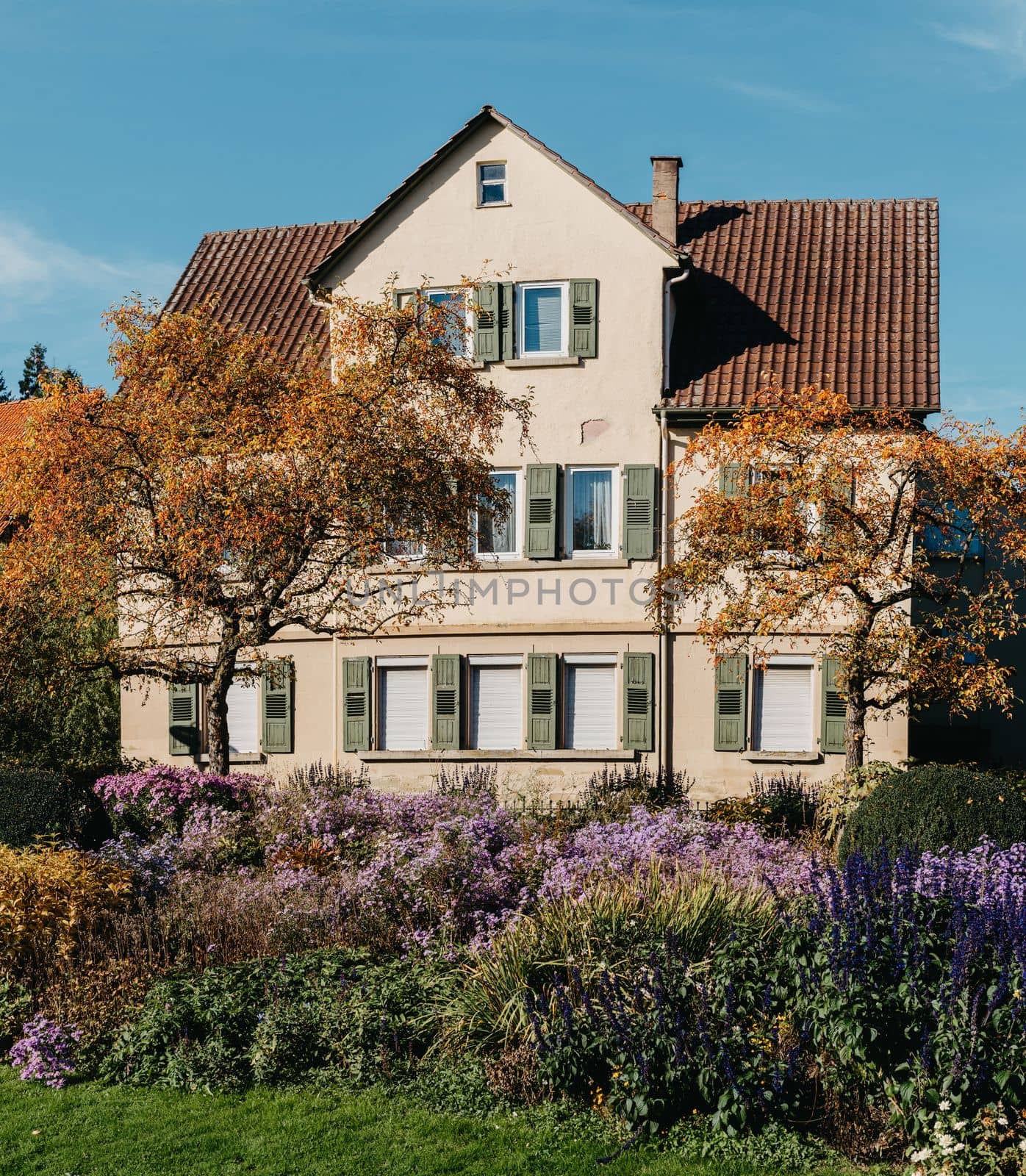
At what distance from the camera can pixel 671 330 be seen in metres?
24.0

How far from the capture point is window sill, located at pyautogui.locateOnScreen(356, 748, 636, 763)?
915 inches

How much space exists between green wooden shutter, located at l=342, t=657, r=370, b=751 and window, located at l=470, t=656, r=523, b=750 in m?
1.74

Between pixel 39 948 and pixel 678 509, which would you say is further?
pixel 678 509

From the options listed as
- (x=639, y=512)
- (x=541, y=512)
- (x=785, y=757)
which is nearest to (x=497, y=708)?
(x=541, y=512)

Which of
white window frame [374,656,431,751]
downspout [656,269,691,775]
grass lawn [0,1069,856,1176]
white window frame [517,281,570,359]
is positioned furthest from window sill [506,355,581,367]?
grass lawn [0,1069,856,1176]

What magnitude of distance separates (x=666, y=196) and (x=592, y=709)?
8996 mm

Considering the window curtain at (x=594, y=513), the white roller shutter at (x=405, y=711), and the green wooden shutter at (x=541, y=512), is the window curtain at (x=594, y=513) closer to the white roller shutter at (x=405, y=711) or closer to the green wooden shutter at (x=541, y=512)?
the green wooden shutter at (x=541, y=512)

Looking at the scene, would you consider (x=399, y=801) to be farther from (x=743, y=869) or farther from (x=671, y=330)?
(x=671, y=330)

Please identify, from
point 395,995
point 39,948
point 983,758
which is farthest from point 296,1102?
point 983,758

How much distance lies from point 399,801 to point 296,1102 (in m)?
8.51

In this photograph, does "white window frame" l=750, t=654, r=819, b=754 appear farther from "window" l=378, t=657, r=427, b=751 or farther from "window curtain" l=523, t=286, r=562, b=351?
"window curtain" l=523, t=286, r=562, b=351

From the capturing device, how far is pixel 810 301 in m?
24.8

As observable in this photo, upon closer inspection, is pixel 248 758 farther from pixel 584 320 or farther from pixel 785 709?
pixel 584 320

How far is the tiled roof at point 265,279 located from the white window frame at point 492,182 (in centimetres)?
376
